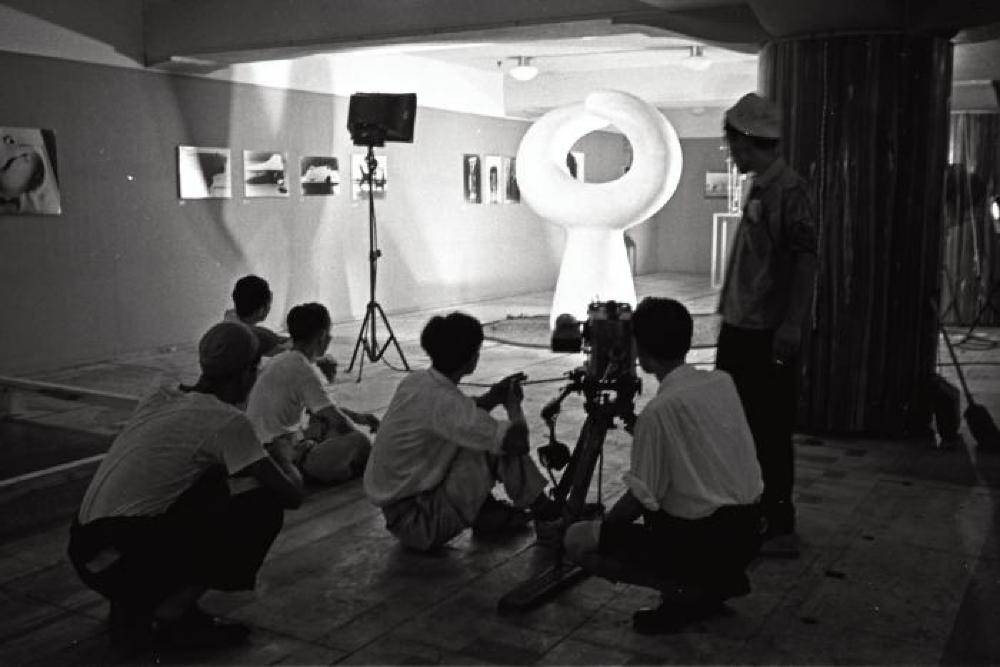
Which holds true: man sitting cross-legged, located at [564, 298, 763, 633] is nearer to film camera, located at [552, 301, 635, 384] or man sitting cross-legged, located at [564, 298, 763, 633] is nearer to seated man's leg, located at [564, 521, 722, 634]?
seated man's leg, located at [564, 521, 722, 634]

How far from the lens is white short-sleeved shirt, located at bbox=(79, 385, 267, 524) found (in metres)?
3.32

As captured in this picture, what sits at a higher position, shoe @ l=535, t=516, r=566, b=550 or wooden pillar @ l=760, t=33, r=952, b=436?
wooden pillar @ l=760, t=33, r=952, b=436

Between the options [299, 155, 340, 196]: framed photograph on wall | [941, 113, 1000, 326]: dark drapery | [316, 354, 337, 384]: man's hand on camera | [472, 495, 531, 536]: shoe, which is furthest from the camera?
[941, 113, 1000, 326]: dark drapery

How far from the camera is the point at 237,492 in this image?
3582 millimetres

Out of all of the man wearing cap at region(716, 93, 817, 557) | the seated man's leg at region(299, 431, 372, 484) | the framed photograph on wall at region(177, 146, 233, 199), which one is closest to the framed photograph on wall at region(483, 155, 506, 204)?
the framed photograph on wall at region(177, 146, 233, 199)

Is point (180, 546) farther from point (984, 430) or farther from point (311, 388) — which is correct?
point (984, 430)

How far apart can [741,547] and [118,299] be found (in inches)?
318

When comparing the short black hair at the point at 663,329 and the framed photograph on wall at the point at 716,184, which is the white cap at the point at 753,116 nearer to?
the short black hair at the point at 663,329

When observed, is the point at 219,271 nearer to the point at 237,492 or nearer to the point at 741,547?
the point at 237,492

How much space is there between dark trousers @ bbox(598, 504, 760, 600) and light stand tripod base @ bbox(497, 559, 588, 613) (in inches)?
14.3

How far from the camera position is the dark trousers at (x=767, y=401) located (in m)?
4.48

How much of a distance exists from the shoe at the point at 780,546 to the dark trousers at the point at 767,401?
50 millimetres

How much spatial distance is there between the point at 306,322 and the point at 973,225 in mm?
10020

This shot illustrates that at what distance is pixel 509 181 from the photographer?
53.4 feet
